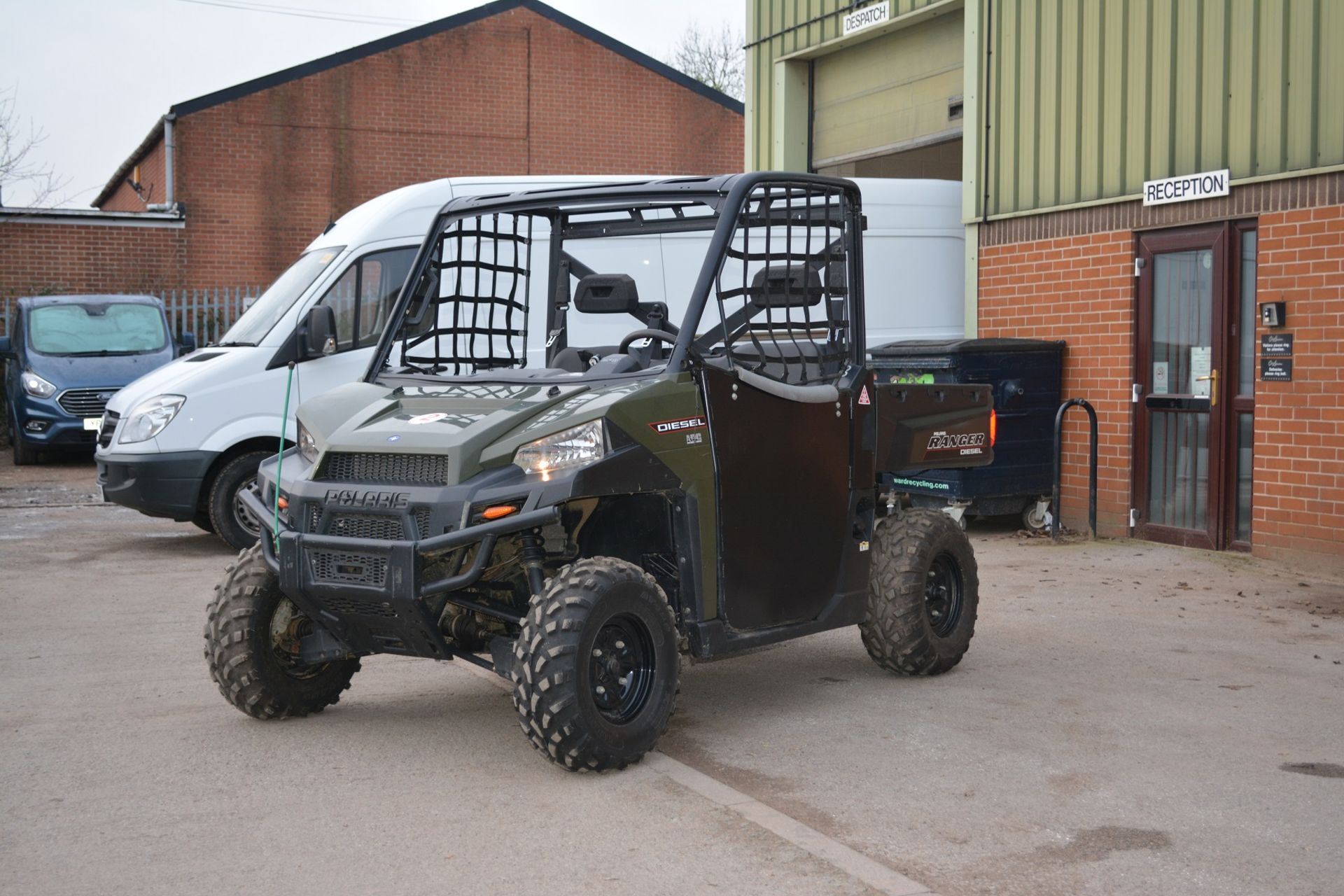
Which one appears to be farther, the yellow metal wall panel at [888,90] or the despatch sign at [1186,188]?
the yellow metal wall panel at [888,90]

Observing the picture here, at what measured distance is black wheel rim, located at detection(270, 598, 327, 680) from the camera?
6.09m

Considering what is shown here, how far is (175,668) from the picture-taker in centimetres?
735

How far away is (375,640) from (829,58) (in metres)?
11.9

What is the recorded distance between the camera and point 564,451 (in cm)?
543

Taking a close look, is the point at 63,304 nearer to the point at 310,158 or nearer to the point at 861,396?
the point at 310,158

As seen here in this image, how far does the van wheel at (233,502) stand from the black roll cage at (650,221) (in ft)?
15.6

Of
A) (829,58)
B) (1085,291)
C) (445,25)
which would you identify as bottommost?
(1085,291)

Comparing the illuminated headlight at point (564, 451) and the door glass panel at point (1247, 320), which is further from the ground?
the door glass panel at point (1247, 320)

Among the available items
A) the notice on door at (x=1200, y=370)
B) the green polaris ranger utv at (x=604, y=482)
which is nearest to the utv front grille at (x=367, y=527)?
the green polaris ranger utv at (x=604, y=482)

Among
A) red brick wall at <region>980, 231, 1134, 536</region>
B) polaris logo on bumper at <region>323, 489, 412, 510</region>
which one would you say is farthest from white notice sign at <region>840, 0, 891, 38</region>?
polaris logo on bumper at <region>323, 489, 412, 510</region>

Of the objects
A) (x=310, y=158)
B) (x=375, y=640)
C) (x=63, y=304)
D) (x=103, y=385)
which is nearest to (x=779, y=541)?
(x=375, y=640)

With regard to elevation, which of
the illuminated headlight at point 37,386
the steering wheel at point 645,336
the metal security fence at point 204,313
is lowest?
the illuminated headlight at point 37,386

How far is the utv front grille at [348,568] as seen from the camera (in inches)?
211

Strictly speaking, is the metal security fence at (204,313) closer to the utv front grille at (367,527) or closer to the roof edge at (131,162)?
the roof edge at (131,162)
